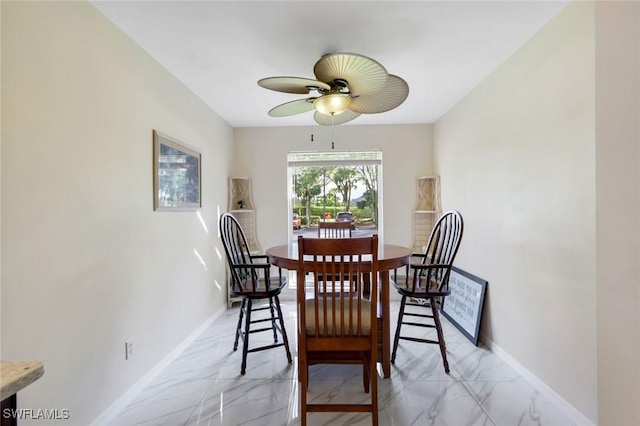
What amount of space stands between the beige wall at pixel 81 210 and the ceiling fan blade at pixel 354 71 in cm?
125

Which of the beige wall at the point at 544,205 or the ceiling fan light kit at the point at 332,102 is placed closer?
the beige wall at the point at 544,205

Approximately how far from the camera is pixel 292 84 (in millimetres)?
1736

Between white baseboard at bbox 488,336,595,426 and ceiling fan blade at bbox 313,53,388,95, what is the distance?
217 cm

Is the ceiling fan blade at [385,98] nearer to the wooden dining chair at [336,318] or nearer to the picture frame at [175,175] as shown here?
the wooden dining chair at [336,318]

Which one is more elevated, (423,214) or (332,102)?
(332,102)

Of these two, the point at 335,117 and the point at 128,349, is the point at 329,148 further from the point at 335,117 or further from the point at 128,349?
the point at 128,349

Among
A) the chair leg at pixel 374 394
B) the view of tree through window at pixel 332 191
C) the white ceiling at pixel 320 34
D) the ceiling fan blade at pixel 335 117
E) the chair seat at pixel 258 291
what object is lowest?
the chair leg at pixel 374 394

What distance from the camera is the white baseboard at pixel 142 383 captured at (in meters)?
1.64

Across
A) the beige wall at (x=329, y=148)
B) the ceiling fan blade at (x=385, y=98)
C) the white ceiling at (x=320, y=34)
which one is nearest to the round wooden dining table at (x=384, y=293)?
the ceiling fan blade at (x=385, y=98)

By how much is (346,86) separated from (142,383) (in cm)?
241

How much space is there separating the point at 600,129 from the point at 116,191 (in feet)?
7.47

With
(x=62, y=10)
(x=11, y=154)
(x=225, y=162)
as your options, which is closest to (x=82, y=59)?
(x=62, y=10)

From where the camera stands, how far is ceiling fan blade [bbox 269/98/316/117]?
2043mm

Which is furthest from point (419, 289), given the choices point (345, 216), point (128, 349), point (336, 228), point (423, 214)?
point (128, 349)
